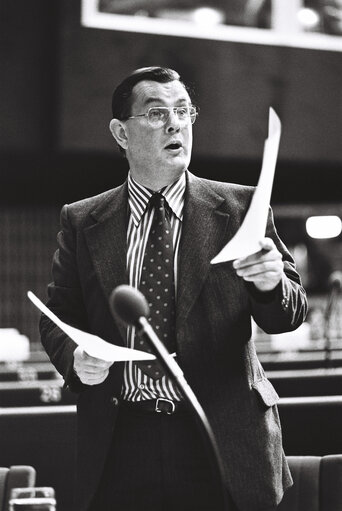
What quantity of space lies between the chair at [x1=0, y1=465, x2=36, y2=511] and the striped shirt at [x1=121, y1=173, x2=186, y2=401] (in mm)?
582

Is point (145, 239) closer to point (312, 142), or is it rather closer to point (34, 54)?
point (34, 54)

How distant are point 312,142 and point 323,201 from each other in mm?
1949

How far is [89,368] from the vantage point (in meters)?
1.95

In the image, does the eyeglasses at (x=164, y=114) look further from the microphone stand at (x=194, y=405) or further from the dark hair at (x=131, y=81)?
Result: the microphone stand at (x=194, y=405)

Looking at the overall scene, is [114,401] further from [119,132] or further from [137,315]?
[119,132]

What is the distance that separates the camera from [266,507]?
6.66 feet

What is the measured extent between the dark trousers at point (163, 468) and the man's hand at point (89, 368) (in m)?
0.16

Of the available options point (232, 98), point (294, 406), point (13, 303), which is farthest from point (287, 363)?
point (13, 303)

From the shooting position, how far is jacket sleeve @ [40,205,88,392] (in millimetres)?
2150

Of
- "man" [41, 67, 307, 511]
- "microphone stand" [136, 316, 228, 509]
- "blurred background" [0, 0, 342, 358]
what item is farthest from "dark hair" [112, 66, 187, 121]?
"blurred background" [0, 0, 342, 358]

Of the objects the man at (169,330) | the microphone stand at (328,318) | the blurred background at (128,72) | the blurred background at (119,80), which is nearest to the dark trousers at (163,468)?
the man at (169,330)

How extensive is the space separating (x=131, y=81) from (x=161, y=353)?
87 centimetres

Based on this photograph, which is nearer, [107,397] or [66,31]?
[107,397]

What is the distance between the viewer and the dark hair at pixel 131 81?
7.25 ft
